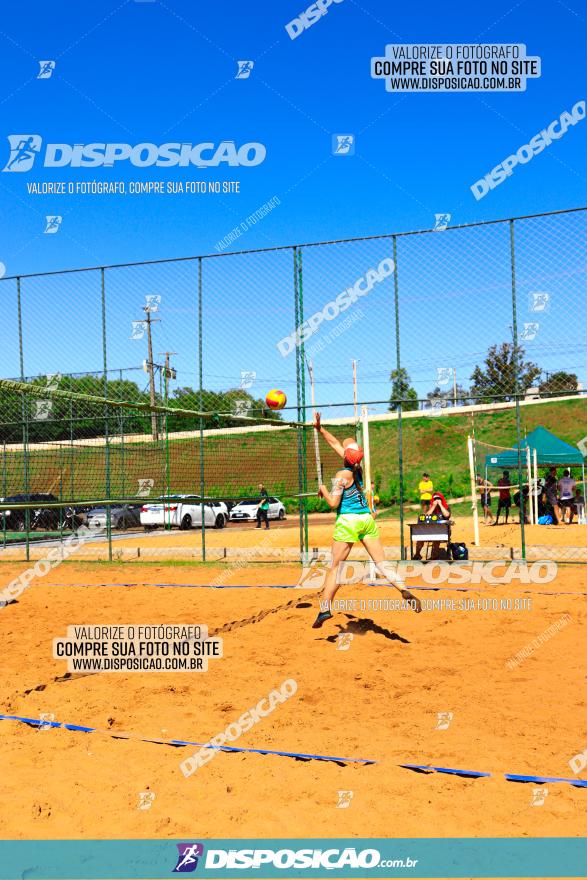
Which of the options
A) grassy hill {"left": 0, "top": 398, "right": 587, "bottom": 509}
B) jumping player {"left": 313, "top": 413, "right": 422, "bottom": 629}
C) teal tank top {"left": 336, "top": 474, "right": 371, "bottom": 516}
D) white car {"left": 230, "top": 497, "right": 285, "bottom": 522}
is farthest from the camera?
white car {"left": 230, "top": 497, "right": 285, "bottom": 522}

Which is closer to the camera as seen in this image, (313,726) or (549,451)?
(313,726)

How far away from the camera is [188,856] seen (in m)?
3.50

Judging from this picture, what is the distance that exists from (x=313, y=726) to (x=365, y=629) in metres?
2.82

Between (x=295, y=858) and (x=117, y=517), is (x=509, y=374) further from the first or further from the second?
(x=117, y=517)

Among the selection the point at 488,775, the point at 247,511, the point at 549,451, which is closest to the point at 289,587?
the point at 488,775

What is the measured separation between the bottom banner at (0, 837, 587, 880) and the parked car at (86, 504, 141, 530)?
20.7 m

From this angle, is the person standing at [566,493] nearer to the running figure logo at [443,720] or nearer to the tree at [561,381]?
the tree at [561,381]

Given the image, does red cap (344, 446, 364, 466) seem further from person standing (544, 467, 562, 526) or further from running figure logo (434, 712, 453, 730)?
person standing (544, 467, 562, 526)

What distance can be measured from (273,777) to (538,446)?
20646mm


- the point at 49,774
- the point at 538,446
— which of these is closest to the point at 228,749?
the point at 49,774

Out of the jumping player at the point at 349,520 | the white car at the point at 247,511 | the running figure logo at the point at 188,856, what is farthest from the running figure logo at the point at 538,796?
the white car at the point at 247,511

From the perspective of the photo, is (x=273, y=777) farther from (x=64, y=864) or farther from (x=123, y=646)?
(x=123, y=646)

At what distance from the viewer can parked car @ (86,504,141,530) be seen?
24897 millimetres

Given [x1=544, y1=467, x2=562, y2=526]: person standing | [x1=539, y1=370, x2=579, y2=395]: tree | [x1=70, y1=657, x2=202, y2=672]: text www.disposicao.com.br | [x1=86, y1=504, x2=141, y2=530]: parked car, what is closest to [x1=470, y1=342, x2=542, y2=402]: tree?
[x1=539, y1=370, x2=579, y2=395]: tree
